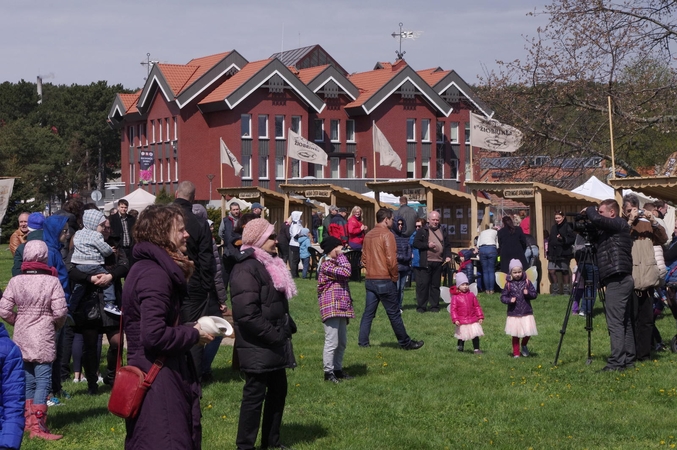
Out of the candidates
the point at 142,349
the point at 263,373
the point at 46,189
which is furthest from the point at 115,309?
the point at 46,189

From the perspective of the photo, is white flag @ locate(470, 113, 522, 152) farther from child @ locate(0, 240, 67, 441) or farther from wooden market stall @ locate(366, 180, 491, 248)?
child @ locate(0, 240, 67, 441)

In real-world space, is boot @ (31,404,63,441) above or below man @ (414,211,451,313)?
below

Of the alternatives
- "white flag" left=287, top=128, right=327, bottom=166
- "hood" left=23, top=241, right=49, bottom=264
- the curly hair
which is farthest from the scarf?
"white flag" left=287, top=128, right=327, bottom=166

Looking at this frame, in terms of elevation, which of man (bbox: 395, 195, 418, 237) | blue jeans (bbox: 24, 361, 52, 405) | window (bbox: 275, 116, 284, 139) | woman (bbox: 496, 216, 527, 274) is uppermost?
window (bbox: 275, 116, 284, 139)

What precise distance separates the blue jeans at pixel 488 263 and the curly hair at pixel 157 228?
17.8 m

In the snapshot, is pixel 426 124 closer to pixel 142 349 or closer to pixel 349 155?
pixel 349 155

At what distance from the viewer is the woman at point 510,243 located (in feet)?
72.9

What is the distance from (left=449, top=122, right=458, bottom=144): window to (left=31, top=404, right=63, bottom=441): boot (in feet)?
216

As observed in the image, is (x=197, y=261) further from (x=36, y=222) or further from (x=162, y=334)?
(x=162, y=334)

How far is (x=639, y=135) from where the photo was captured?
3316cm

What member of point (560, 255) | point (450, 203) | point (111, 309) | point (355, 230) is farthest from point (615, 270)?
point (450, 203)

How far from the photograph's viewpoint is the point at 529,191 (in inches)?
937

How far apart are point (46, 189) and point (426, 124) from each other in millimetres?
36399

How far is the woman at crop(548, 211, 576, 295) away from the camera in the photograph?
69.5 ft
